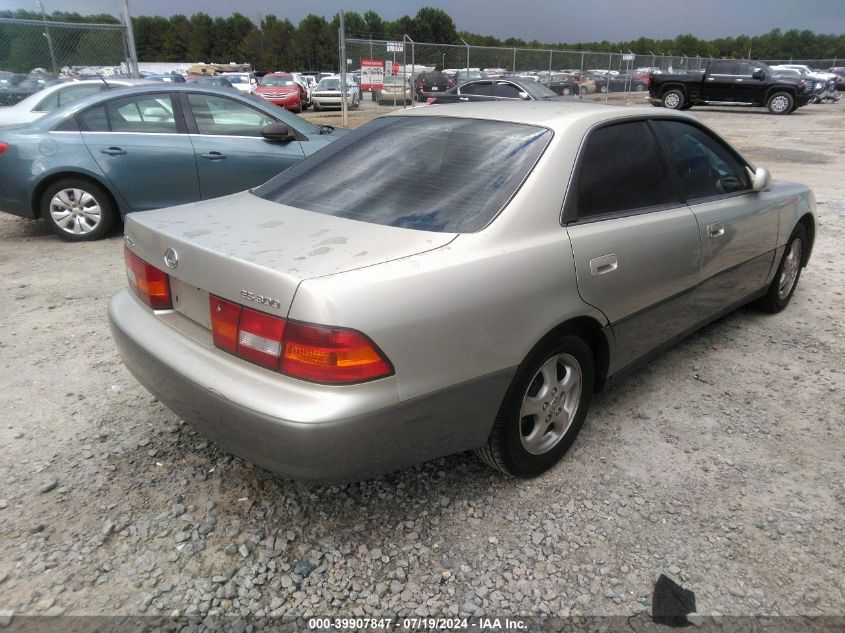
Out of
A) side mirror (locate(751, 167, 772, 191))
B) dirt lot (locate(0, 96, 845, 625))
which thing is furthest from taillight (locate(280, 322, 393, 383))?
side mirror (locate(751, 167, 772, 191))

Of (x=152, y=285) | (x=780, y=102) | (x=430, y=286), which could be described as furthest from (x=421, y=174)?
(x=780, y=102)

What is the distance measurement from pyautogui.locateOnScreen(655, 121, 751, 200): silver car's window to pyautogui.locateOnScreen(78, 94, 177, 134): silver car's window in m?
4.81

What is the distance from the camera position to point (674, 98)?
77.0 feet

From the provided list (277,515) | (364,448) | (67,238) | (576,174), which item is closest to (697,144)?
(576,174)

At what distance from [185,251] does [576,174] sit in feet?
5.21

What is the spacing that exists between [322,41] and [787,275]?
94181mm

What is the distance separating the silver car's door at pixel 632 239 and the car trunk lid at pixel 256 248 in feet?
2.40

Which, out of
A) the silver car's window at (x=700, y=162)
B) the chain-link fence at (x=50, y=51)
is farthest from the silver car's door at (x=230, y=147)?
the chain-link fence at (x=50, y=51)

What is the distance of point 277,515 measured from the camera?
94.7 inches

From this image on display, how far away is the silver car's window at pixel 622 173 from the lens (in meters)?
2.65

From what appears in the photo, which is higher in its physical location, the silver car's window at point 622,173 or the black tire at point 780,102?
the silver car's window at point 622,173

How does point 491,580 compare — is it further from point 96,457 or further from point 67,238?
point 67,238

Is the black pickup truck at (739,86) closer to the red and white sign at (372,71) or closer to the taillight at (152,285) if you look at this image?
the red and white sign at (372,71)

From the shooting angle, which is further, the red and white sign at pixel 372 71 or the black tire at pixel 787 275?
the red and white sign at pixel 372 71
